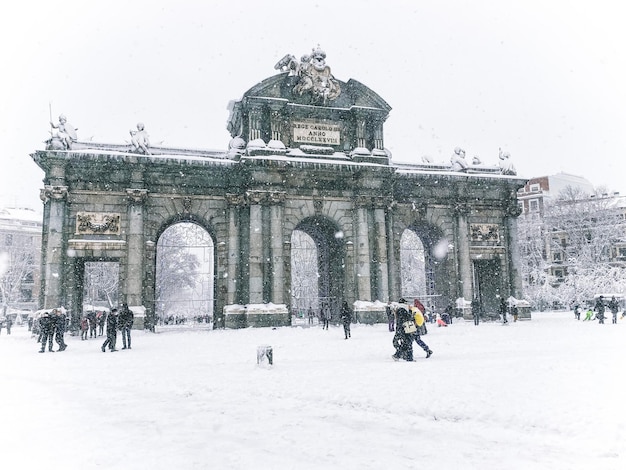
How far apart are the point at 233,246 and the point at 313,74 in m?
10.6

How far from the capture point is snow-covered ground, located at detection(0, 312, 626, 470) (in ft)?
17.1

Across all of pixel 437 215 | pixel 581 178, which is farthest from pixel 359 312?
pixel 581 178

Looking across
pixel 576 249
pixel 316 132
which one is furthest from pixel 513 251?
pixel 576 249

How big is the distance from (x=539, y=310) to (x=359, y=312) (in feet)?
108

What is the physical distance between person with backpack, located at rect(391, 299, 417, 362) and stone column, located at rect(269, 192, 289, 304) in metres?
14.5

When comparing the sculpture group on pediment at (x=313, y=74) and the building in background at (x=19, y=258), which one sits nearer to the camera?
the sculpture group on pediment at (x=313, y=74)

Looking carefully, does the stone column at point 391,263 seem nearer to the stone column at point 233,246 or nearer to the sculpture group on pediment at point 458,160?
the sculpture group on pediment at point 458,160

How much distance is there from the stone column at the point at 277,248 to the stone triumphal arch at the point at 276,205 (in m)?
0.06

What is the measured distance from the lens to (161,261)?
47031mm

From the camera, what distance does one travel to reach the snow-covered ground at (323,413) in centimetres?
520

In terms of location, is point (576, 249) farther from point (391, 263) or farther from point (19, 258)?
point (19, 258)

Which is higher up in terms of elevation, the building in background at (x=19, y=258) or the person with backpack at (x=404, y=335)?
the building in background at (x=19, y=258)

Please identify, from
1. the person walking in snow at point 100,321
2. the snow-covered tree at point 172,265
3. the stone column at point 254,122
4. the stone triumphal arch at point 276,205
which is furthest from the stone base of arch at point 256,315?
the snow-covered tree at point 172,265

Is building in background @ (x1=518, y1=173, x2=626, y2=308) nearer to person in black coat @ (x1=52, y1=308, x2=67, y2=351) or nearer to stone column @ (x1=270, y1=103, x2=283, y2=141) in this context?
stone column @ (x1=270, y1=103, x2=283, y2=141)
